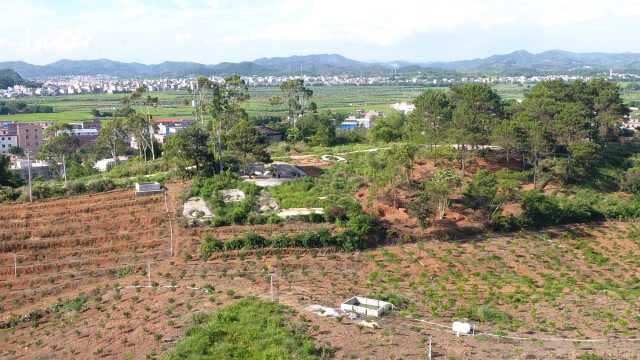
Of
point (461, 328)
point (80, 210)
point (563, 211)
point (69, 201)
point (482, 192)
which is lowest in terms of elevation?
point (461, 328)

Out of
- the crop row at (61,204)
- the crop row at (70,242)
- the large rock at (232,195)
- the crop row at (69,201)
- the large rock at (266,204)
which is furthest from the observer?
the large rock at (232,195)

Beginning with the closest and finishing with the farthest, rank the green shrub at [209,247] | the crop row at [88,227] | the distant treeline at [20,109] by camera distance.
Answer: the green shrub at [209,247] < the crop row at [88,227] < the distant treeline at [20,109]

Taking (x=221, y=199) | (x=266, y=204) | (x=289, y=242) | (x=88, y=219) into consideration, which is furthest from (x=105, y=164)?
(x=289, y=242)

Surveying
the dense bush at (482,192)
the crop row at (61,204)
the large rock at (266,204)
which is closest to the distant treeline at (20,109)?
the crop row at (61,204)

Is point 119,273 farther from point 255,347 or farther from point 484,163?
point 484,163

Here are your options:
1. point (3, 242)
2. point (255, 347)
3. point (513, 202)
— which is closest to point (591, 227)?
point (513, 202)

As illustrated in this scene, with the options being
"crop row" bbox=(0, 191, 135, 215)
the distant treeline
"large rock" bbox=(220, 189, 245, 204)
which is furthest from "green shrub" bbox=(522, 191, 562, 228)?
the distant treeline

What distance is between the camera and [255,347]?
1401 cm

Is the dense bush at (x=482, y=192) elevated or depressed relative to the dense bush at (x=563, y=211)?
elevated

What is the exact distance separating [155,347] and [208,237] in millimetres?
9254

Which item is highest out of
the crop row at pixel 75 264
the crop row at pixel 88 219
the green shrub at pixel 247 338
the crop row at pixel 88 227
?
the crop row at pixel 88 219

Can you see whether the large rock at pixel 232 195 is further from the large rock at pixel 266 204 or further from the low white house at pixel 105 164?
the low white house at pixel 105 164

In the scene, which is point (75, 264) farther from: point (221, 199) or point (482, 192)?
point (482, 192)

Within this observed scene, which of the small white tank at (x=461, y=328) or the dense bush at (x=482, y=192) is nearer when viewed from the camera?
the small white tank at (x=461, y=328)
